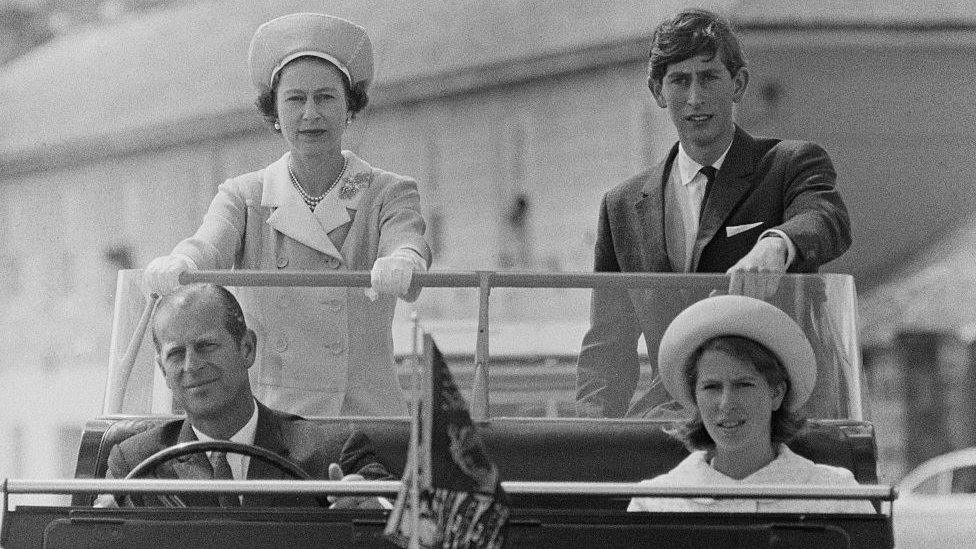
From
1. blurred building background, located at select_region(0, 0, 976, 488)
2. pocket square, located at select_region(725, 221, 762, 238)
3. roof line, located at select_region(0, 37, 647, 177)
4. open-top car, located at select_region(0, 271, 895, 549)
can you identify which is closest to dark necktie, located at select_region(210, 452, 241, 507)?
open-top car, located at select_region(0, 271, 895, 549)

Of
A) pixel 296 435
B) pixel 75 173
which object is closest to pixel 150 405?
pixel 296 435

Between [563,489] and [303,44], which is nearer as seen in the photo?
[563,489]

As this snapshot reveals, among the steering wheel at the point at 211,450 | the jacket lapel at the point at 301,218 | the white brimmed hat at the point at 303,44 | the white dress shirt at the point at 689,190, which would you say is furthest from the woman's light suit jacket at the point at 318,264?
the white dress shirt at the point at 689,190

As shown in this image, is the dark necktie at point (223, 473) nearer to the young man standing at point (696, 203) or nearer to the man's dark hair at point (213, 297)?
the man's dark hair at point (213, 297)

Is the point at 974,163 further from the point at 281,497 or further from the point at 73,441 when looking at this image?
the point at 281,497

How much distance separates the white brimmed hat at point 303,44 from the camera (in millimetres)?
5941

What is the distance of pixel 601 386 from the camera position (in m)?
5.64

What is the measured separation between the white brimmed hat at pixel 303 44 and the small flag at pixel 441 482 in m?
1.93

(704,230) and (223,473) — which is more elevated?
(704,230)

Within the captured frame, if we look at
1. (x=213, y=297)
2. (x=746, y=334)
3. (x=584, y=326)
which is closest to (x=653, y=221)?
(x=584, y=326)

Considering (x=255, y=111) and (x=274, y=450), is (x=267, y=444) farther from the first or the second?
(x=255, y=111)

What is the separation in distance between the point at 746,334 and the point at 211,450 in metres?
1.21

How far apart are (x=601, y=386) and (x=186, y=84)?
27249 mm

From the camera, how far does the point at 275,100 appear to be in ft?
19.8
